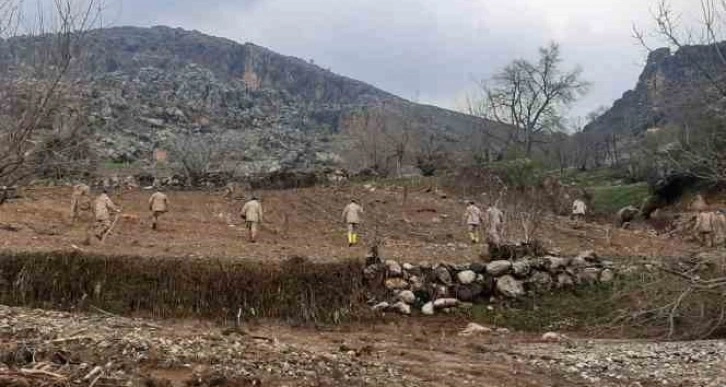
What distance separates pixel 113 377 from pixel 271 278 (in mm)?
7024

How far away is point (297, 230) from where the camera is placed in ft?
75.4

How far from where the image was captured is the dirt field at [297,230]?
16922mm

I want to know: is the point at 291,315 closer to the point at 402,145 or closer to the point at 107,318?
the point at 107,318

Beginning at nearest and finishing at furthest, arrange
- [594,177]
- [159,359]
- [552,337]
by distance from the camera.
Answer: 1. [159,359]
2. [552,337]
3. [594,177]

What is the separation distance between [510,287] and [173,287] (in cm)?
671

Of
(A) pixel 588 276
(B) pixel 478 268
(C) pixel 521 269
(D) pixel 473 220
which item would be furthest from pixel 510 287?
(D) pixel 473 220

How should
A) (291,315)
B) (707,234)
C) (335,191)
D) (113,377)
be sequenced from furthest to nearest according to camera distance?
(335,191), (707,234), (291,315), (113,377)

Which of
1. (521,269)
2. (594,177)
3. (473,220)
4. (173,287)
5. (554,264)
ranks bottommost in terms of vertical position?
(173,287)

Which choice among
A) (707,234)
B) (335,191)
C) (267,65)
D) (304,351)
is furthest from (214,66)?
(304,351)

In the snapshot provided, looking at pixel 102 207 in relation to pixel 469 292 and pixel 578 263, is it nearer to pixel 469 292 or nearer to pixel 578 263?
pixel 469 292

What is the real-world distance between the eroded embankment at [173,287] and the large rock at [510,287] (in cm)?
293

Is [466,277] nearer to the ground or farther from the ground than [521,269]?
nearer to the ground

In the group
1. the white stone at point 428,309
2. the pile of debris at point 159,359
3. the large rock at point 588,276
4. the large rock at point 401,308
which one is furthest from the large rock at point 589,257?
the pile of debris at point 159,359

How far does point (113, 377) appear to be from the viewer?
7621mm
